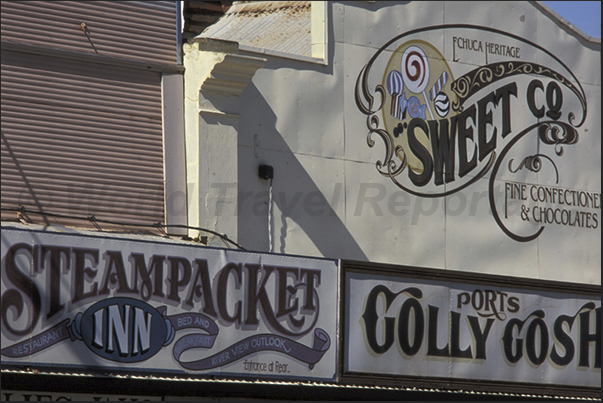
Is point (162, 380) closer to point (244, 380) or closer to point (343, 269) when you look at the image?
point (244, 380)

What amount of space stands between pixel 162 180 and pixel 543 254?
6.39m

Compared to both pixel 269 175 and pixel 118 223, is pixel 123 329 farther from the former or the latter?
pixel 269 175

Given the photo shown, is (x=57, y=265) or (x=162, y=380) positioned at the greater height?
(x=57, y=265)

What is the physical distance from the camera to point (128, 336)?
39.8 ft

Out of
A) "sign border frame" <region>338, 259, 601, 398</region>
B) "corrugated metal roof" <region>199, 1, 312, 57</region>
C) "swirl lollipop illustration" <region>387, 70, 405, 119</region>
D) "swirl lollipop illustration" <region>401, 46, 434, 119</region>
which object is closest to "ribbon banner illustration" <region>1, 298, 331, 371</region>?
"sign border frame" <region>338, 259, 601, 398</region>

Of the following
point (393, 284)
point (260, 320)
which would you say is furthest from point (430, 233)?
point (260, 320)

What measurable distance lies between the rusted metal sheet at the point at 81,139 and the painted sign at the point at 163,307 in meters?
1.32

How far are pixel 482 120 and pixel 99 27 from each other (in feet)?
20.1

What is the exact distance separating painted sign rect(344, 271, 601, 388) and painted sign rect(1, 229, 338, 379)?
52 centimetres

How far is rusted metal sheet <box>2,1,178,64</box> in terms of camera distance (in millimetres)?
13281

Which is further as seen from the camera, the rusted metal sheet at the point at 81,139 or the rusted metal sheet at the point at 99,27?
the rusted metal sheet at the point at 99,27

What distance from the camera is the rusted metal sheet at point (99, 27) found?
13.3m

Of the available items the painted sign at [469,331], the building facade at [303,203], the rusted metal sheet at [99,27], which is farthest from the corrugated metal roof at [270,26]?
the painted sign at [469,331]

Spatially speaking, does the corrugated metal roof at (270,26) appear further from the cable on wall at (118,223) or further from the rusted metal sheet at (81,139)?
the cable on wall at (118,223)
